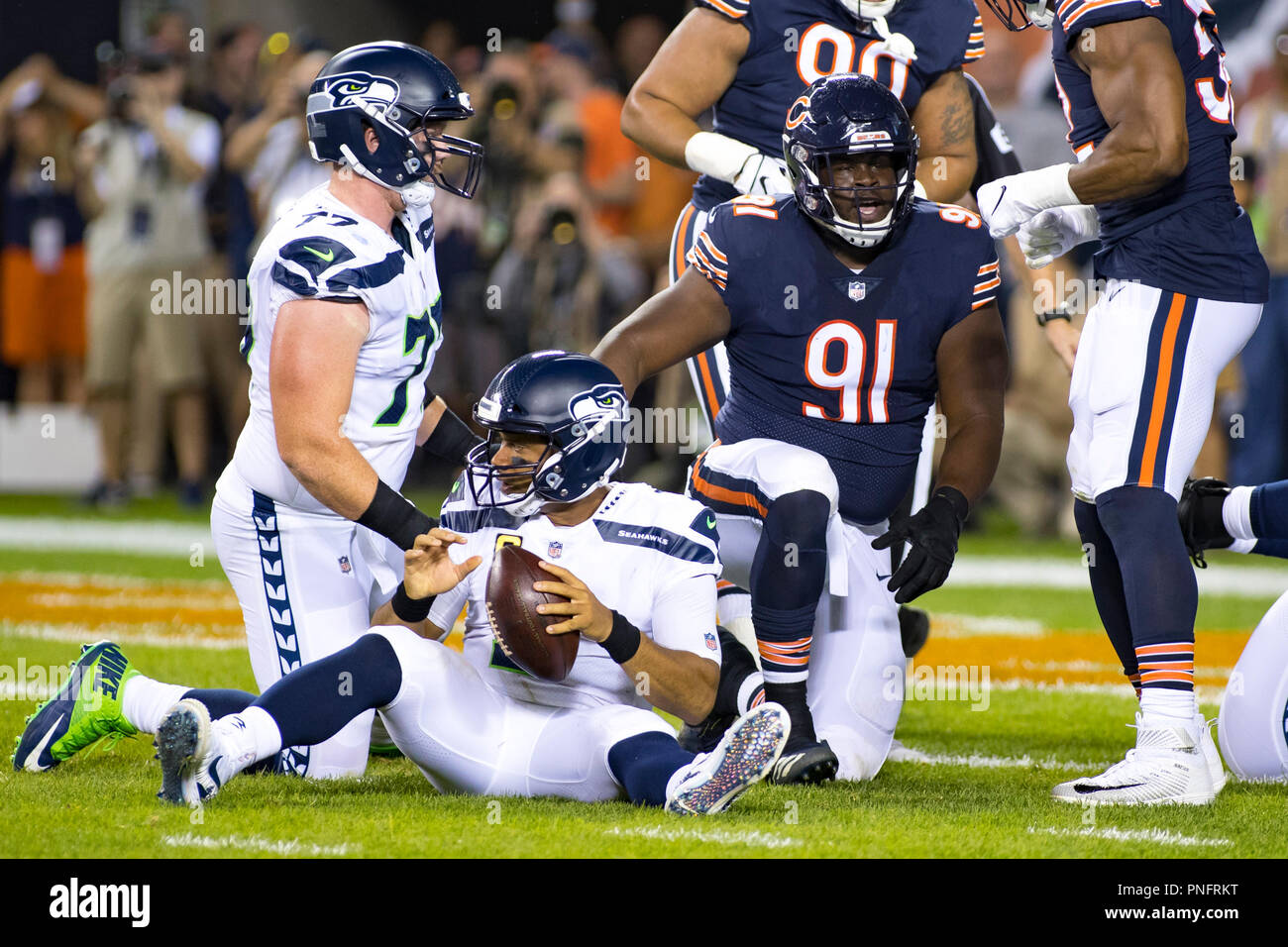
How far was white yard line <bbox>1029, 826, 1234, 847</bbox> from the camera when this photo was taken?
3.32m

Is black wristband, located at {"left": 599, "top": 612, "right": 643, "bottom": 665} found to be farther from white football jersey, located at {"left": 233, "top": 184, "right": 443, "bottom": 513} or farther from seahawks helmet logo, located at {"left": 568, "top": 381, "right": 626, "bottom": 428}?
white football jersey, located at {"left": 233, "top": 184, "right": 443, "bottom": 513}

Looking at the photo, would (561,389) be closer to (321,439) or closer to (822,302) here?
(321,439)

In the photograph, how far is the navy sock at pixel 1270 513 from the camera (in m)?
4.37

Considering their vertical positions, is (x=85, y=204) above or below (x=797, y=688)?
above

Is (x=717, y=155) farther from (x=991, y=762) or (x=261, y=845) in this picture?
(x=261, y=845)

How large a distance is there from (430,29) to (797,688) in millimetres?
9566

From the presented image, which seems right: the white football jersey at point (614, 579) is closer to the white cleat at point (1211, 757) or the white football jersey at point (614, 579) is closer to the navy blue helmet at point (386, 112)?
the navy blue helmet at point (386, 112)

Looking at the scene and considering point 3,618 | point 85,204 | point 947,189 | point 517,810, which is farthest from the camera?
point 85,204

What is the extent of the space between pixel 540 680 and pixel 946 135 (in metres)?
2.28

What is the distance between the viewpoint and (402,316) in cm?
419

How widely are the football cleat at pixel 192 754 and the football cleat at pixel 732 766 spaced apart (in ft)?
2.83

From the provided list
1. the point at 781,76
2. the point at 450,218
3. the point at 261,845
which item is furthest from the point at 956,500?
the point at 450,218

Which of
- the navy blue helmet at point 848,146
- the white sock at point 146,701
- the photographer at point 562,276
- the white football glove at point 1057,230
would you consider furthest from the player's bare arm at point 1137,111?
the photographer at point 562,276
